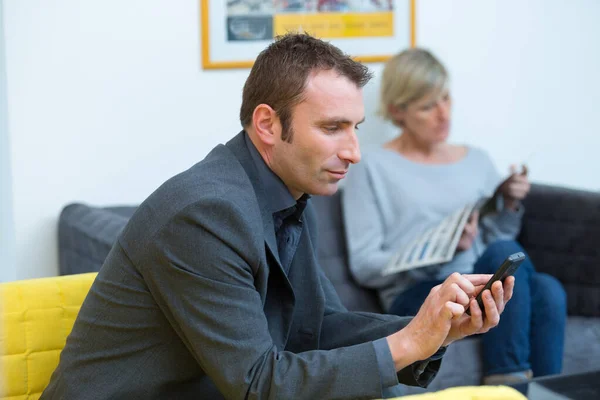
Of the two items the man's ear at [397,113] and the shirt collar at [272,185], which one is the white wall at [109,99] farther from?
the shirt collar at [272,185]

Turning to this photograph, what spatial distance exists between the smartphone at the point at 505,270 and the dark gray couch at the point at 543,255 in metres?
1.11

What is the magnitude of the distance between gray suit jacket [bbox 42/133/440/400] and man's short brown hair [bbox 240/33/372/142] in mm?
86

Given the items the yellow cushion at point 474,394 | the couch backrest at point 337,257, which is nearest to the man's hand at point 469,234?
the couch backrest at point 337,257

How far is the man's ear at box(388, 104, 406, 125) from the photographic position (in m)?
2.82

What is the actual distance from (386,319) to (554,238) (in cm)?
143

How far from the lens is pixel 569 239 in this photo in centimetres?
286

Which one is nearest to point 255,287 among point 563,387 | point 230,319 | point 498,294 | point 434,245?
point 230,319

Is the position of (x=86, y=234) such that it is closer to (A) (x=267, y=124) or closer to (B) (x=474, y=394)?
(A) (x=267, y=124)

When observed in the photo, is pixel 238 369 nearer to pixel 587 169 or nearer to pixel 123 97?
pixel 123 97

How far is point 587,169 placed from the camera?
3354mm

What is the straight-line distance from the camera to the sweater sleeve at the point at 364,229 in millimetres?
2627

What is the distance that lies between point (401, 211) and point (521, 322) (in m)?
0.51

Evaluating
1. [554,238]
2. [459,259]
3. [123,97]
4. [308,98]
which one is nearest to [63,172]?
[123,97]

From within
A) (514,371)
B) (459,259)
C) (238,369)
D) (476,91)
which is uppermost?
(476,91)
